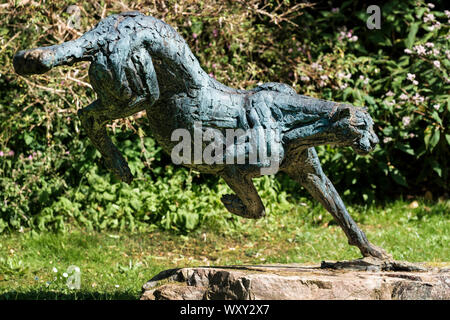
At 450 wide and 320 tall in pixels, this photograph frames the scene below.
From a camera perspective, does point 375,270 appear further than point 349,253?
No

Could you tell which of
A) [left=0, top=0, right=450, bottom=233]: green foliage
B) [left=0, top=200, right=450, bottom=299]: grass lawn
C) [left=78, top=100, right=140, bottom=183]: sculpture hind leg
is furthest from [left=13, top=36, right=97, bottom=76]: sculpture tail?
[left=0, top=0, right=450, bottom=233]: green foliage

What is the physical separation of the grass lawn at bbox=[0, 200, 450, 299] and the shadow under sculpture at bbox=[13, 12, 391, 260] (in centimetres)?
176

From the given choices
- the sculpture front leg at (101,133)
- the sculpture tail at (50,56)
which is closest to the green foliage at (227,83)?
the sculpture front leg at (101,133)

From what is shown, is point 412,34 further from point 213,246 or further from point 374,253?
point 374,253

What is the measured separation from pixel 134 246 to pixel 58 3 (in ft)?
7.78

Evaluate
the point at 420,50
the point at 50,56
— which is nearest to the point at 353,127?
the point at 50,56

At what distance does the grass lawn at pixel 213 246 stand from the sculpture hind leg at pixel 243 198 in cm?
151

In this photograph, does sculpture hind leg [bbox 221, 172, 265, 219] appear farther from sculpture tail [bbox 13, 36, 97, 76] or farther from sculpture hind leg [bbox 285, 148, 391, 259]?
sculpture tail [bbox 13, 36, 97, 76]

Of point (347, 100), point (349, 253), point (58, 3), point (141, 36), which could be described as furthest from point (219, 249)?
point (141, 36)

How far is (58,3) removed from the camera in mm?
5789

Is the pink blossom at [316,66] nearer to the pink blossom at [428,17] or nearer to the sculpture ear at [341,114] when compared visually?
the pink blossom at [428,17]

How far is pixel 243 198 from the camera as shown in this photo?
3.52 meters

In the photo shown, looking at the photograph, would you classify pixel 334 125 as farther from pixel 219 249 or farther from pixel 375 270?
pixel 219 249

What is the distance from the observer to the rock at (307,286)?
3.20 m
